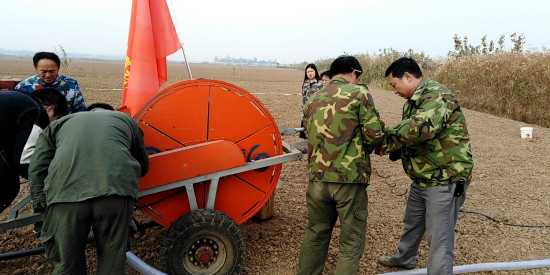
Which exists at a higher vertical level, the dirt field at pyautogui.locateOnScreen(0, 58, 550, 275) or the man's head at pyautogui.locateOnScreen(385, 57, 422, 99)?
the man's head at pyautogui.locateOnScreen(385, 57, 422, 99)

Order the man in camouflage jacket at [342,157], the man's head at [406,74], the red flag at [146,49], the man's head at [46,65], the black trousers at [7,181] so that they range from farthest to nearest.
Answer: the man's head at [46,65]
the red flag at [146,49]
the man's head at [406,74]
the man in camouflage jacket at [342,157]
the black trousers at [7,181]

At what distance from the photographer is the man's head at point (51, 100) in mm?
3283

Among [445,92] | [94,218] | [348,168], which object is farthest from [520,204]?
[94,218]

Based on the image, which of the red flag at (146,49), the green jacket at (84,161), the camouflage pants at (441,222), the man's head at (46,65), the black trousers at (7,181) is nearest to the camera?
the green jacket at (84,161)

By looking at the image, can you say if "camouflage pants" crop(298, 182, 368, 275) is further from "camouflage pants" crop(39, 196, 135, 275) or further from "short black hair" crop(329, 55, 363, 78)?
"camouflage pants" crop(39, 196, 135, 275)

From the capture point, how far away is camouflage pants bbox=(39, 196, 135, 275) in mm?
2506

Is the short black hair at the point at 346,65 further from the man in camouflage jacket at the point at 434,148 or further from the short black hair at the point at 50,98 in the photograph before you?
the short black hair at the point at 50,98

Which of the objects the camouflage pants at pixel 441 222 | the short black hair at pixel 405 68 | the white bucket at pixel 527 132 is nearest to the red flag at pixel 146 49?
the short black hair at pixel 405 68

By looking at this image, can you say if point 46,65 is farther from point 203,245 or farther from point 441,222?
point 441,222

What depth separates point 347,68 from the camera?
322cm

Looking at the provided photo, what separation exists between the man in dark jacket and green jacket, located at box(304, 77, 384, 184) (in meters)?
2.21

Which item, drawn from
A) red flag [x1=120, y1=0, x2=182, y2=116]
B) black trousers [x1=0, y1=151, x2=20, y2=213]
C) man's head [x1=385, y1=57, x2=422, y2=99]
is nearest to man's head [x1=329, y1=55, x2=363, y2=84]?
man's head [x1=385, y1=57, x2=422, y2=99]

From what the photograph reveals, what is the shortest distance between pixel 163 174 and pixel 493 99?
13.6 m

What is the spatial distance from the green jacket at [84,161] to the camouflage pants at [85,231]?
0.07 m
